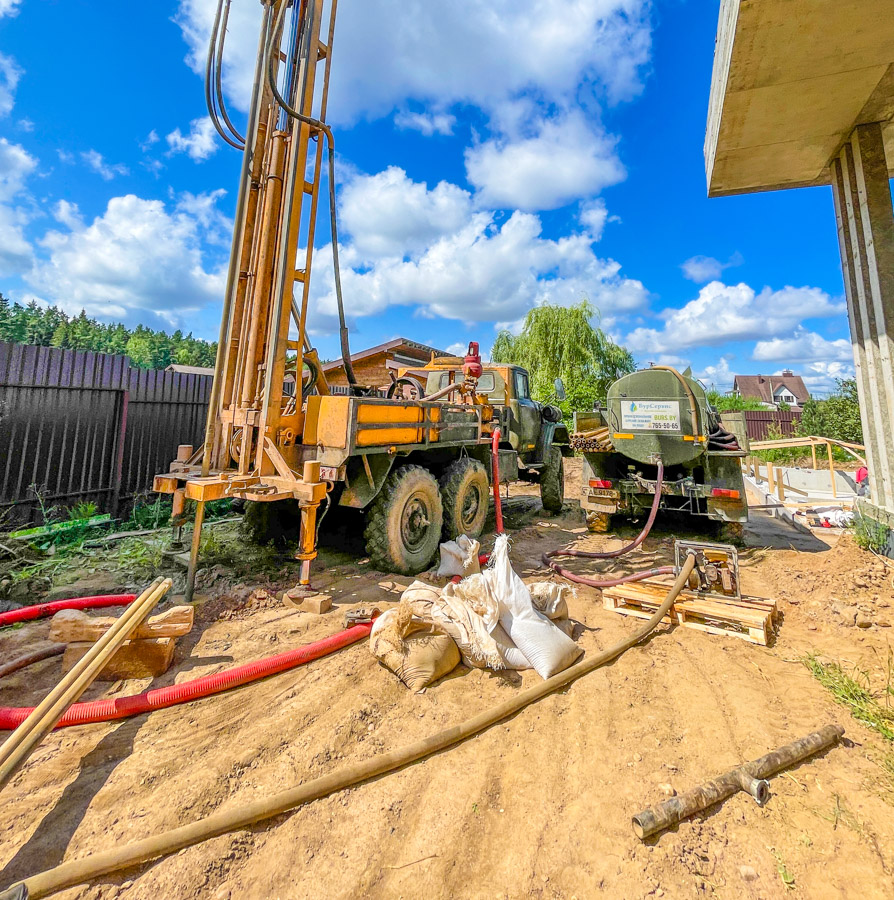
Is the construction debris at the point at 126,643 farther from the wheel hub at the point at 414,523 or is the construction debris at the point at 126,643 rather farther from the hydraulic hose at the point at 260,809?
the wheel hub at the point at 414,523

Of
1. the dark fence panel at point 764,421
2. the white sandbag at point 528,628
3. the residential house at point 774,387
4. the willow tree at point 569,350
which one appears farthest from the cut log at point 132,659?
the residential house at point 774,387

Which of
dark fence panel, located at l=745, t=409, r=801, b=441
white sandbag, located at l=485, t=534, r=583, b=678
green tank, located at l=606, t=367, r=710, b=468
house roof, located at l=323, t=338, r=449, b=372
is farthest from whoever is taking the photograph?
dark fence panel, located at l=745, t=409, r=801, b=441

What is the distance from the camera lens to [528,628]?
117 inches

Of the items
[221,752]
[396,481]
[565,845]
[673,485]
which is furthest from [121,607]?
[673,485]

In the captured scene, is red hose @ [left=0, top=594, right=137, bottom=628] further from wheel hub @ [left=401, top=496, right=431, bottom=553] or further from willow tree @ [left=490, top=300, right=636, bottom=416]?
willow tree @ [left=490, top=300, right=636, bottom=416]

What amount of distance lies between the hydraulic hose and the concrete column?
5.13m

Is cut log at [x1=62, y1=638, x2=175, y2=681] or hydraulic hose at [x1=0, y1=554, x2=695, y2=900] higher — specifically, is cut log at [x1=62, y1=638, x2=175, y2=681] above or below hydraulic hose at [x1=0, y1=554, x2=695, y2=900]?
above

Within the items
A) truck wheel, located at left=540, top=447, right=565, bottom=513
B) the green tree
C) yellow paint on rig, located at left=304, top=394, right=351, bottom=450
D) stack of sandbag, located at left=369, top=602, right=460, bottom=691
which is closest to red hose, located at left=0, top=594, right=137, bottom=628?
yellow paint on rig, located at left=304, top=394, right=351, bottom=450

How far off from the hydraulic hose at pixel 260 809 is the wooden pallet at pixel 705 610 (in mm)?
1547

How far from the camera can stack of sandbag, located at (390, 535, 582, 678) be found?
2.86m

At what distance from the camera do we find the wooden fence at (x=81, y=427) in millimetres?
5777

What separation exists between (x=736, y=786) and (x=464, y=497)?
13.5ft

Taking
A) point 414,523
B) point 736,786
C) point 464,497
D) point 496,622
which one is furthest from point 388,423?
point 736,786

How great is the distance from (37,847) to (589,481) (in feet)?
20.9
